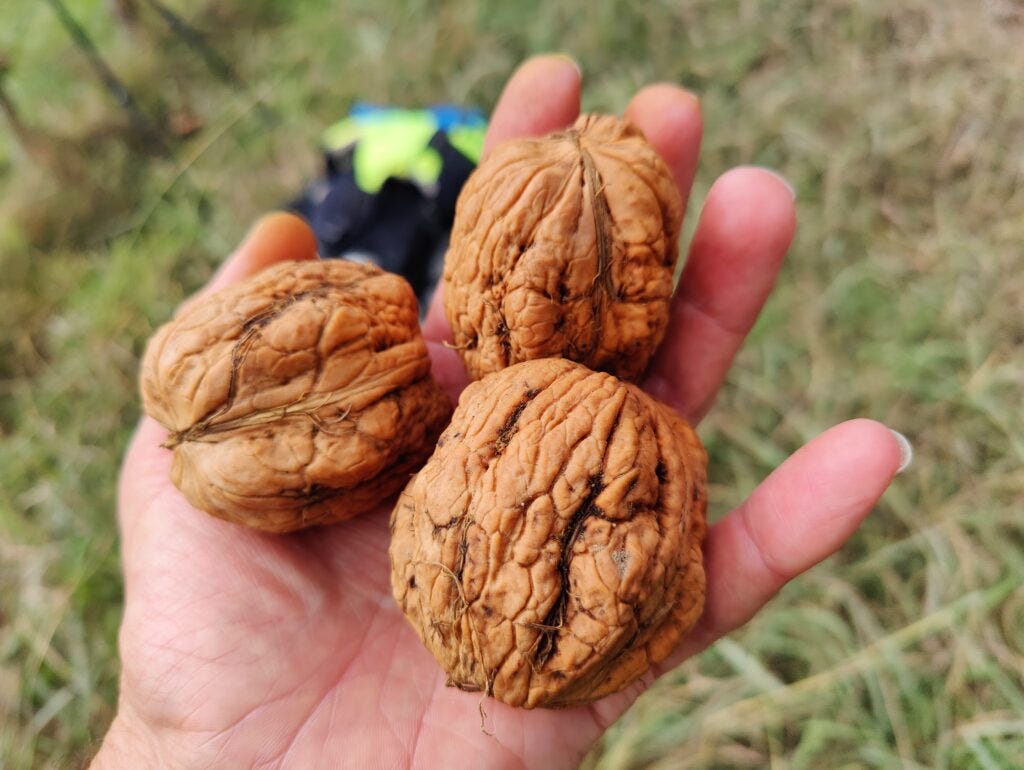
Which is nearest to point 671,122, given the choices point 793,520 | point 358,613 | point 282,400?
point 793,520

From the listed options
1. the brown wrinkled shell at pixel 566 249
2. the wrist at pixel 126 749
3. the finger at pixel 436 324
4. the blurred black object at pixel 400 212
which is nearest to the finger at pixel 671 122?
the brown wrinkled shell at pixel 566 249

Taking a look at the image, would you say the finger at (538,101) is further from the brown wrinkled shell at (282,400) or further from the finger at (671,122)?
the brown wrinkled shell at (282,400)

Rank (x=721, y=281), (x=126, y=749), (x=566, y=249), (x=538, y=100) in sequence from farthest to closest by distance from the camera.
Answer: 1. (x=538, y=100)
2. (x=721, y=281)
3. (x=126, y=749)
4. (x=566, y=249)

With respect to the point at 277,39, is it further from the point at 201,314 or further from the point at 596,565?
the point at 596,565

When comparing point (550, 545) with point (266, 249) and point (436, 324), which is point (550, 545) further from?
point (266, 249)

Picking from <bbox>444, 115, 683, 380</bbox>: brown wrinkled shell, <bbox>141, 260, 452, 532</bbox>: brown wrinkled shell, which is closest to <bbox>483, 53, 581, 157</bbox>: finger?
<bbox>444, 115, 683, 380</bbox>: brown wrinkled shell

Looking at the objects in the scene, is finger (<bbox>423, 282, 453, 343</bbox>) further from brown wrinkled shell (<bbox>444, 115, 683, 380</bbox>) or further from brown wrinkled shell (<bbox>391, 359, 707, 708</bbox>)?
brown wrinkled shell (<bbox>391, 359, 707, 708</bbox>)

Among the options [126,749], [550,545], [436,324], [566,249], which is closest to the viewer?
[550,545]
